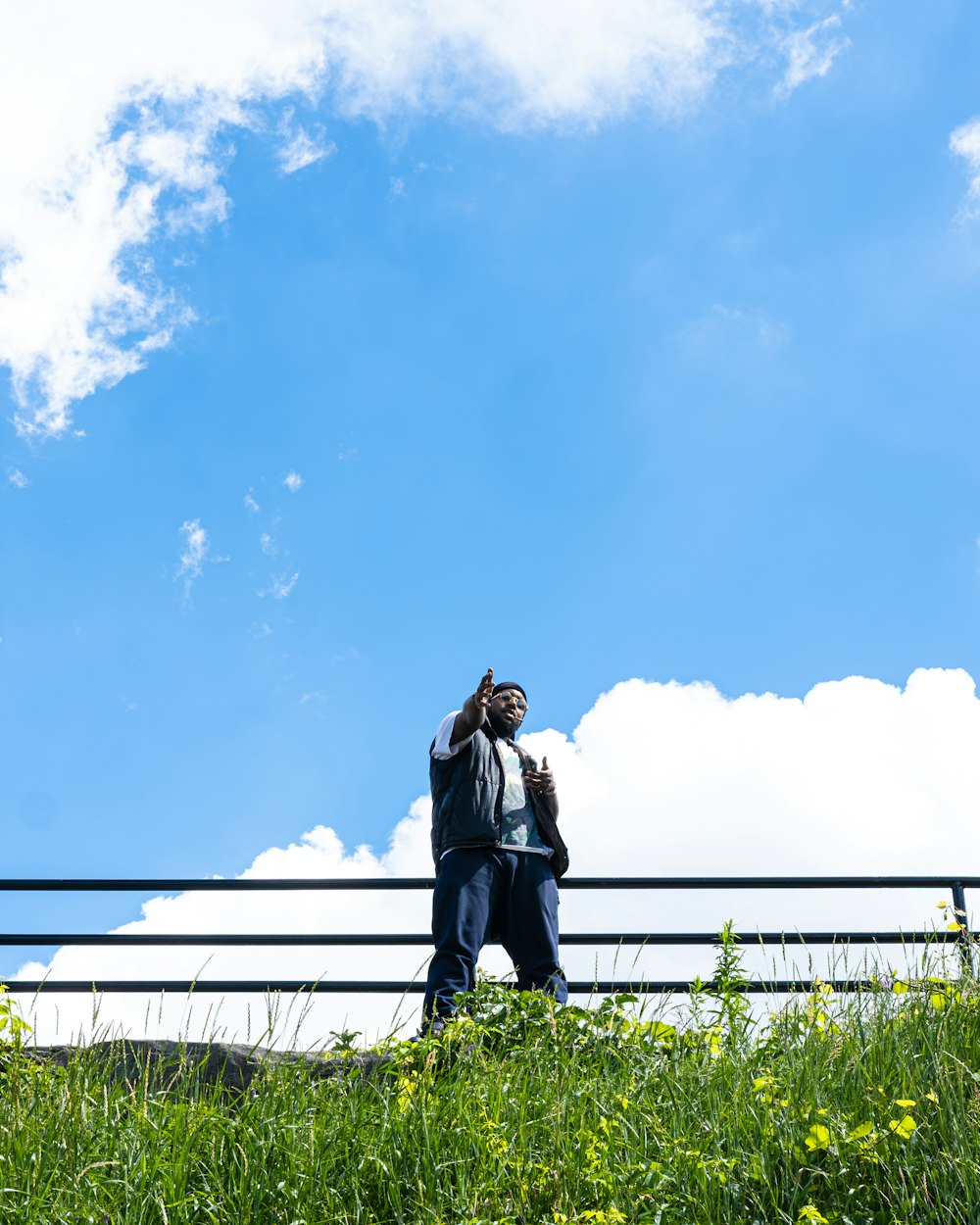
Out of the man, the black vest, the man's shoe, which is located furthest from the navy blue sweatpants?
the man's shoe

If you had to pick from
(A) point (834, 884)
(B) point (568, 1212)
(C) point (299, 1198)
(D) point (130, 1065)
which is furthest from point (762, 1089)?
(A) point (834, 884)

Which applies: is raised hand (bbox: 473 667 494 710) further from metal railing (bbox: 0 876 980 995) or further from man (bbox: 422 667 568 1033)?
metal railing (bbox: 0 876 980 995)

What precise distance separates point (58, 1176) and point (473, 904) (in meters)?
2.75

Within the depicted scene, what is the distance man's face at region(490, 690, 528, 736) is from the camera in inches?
276

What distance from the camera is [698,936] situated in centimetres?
752

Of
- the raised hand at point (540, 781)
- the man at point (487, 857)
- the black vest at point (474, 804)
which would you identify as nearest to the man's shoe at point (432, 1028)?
the man at point (487, 857)

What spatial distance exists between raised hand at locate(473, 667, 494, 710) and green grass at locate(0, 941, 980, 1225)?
1.99 m

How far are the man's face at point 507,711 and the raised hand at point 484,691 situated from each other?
0.61m

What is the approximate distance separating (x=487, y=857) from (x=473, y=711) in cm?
81

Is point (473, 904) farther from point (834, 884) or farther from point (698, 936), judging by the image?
point (834, 884)

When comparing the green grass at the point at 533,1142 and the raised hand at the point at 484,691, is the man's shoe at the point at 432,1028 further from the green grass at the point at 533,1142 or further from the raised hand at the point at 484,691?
the raised hand at the point at 484,691

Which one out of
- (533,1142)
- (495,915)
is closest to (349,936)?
(495,915)

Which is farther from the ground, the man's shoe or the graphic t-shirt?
the graphic t-shirt

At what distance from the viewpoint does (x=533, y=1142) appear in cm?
403
